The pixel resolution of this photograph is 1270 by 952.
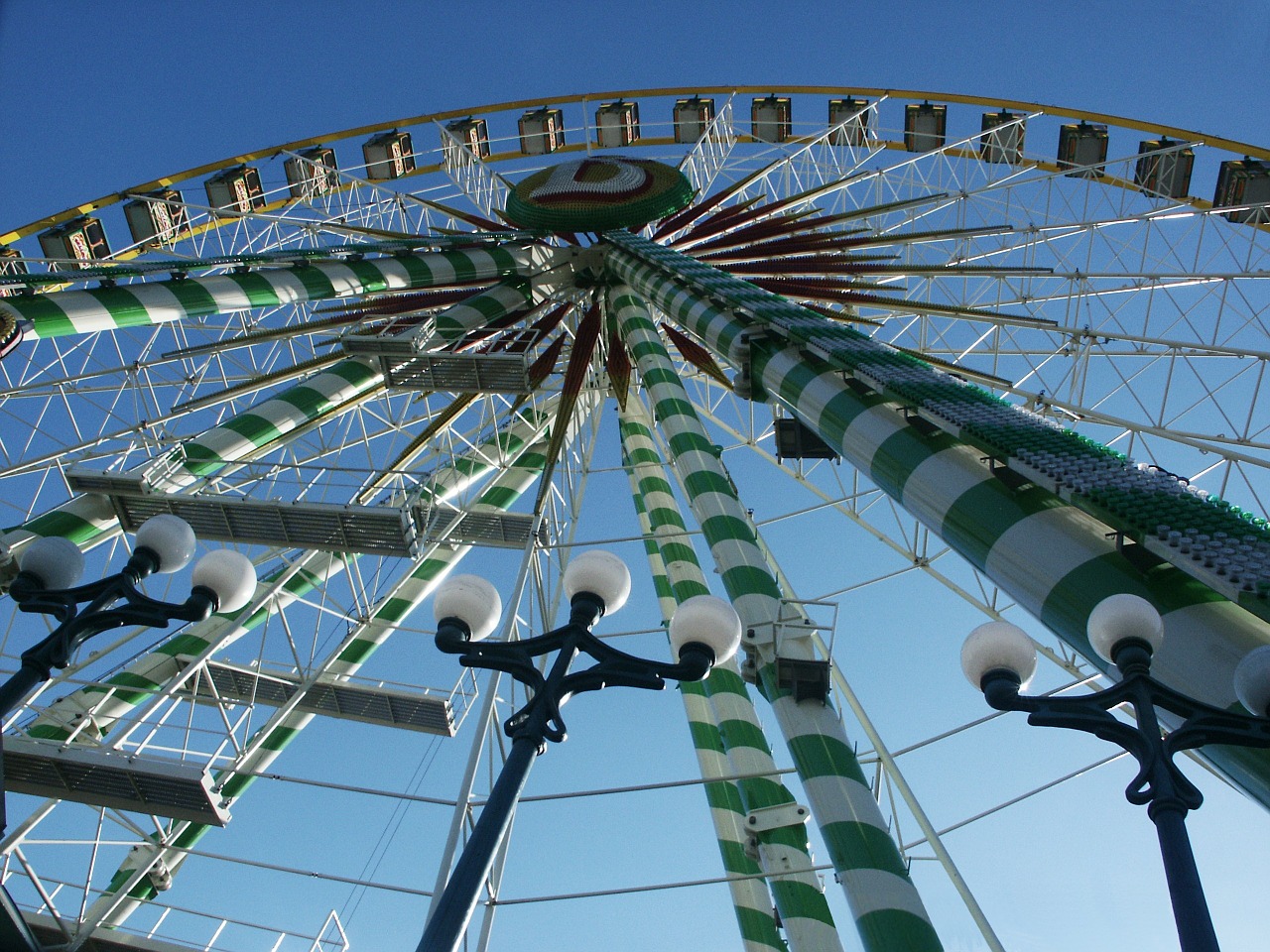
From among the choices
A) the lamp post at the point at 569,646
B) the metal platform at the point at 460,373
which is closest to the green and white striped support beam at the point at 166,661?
the metal platform at the point at 460,373

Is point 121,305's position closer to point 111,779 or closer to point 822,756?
point 111,779

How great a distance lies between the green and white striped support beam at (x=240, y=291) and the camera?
1197 centimetres

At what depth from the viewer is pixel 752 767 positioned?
10.7 meters

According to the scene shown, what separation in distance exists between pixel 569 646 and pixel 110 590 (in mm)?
2749

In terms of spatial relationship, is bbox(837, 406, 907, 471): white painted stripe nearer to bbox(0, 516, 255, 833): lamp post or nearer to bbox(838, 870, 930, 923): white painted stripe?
bbox(838, 870, 930, 923): white painted stripe

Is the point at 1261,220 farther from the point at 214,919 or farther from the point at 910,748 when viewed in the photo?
the point at 214,919

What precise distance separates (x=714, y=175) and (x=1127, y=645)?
19823 millimetres

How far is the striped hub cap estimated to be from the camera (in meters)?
18.4

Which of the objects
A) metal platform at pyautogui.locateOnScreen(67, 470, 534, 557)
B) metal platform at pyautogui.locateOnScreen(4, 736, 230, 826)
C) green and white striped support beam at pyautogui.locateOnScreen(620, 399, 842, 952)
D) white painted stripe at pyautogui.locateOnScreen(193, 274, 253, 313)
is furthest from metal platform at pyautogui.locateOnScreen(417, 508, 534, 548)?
metal platform at pyautogui.locateOnScreen(4, 736, 230, 826)

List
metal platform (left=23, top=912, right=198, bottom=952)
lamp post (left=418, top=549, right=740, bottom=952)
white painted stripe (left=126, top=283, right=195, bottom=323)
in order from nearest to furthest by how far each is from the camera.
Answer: lamp post (left=418, top=549, right=740, bottom=952), metal platform (left=23, top=912, right=198, bottom=952), white painted stripe (left=126, top=283, right=195, bottom=323)

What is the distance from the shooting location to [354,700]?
1304cm

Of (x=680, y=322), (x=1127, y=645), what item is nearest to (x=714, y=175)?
(x=680, y=322)

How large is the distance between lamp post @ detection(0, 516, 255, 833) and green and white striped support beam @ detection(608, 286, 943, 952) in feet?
12.5

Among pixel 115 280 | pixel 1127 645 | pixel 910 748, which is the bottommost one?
pixel 1127 645
